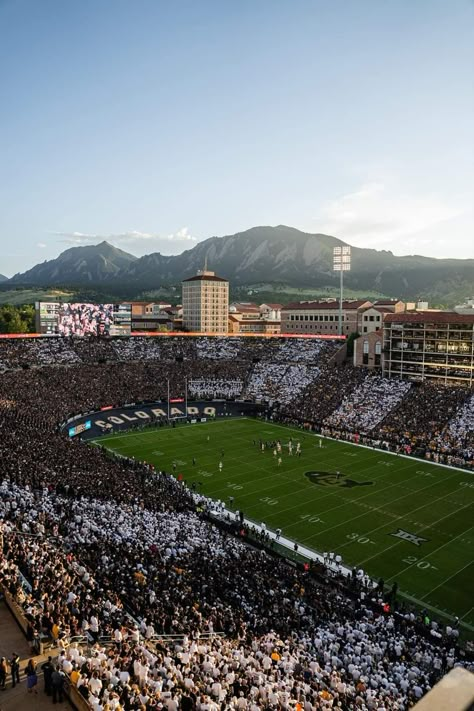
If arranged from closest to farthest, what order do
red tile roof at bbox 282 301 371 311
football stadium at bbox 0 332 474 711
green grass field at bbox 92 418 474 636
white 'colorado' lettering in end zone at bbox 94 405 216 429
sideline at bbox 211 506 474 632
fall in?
football stadium at bbox 0 332 474 711 < sideline at bbox 211 506 474 632 < green grass field at bbox 92 418 474 636 < white 'colorado' lettering in end zone at bbox 94 405 216 429 < red tile roof at bbox 282 301 371 311

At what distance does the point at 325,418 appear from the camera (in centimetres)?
6450

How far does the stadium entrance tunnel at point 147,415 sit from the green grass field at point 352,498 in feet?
10.5

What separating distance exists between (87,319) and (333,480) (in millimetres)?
69571

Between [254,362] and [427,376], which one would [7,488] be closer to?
[427,376]

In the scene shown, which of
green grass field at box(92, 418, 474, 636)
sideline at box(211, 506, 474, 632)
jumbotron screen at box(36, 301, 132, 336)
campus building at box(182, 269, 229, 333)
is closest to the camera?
sideline at box(211, 506, 474, 632)

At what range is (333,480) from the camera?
1756 inches

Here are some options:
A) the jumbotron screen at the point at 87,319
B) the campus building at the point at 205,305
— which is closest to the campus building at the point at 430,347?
the jumbotron screen at the point at 87,319

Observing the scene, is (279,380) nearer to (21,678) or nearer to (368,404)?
(368,404)

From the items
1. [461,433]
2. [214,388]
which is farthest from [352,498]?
[214,388]

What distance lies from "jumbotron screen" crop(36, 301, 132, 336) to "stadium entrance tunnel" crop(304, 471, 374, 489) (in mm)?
63339

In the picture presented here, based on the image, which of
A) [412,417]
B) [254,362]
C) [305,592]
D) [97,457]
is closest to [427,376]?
[412,417]

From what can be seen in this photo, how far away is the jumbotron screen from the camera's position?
98.8 metres

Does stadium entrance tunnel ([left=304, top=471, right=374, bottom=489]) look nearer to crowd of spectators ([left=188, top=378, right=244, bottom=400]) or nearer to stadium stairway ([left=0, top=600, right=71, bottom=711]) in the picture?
stadium stairway ([left=0, top=600, right=71, bottom=711])

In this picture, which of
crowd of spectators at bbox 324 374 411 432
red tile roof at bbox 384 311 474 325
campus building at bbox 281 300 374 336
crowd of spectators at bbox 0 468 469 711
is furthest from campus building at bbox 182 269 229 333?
crowd of spectators at bbox 0 468 469 711
